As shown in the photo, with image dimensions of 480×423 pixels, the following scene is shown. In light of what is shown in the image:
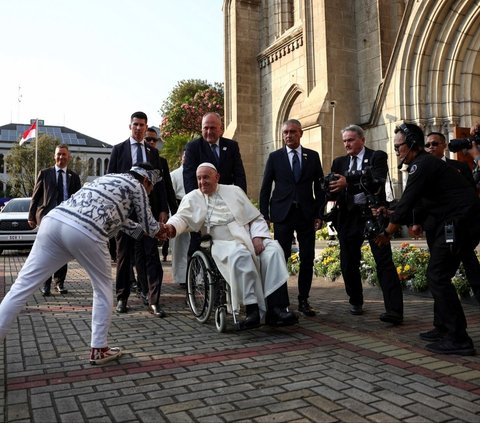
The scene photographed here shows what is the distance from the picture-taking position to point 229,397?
9.55 ft

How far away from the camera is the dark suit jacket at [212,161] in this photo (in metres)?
5.70

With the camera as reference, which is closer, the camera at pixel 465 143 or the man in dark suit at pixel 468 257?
the man in dark suit at pixel 468 257

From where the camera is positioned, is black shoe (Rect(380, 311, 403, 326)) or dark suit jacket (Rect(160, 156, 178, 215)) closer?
black shoe (Rect(380, 311, 403, 326))

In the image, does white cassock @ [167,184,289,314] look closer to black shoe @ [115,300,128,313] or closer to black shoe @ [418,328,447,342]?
black shoe @ [418,328,447,342]

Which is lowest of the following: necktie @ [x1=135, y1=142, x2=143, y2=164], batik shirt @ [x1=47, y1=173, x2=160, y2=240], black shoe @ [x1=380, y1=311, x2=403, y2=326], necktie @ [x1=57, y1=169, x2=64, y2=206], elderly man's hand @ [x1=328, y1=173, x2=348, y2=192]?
black shoe @ [x1=380, y1=311, x2=403, y2=326]

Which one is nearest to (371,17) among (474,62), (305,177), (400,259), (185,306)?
(474,62)

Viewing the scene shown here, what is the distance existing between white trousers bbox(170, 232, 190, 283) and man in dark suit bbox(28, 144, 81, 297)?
170 cm

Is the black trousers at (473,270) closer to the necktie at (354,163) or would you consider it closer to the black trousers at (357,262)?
the black trousers at (357,262)

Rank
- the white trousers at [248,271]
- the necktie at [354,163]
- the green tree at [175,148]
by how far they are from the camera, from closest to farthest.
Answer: the white trousers at [248,271], the necktie at [354,163], the green tree at [175,148]

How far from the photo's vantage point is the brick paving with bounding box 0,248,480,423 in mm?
2684

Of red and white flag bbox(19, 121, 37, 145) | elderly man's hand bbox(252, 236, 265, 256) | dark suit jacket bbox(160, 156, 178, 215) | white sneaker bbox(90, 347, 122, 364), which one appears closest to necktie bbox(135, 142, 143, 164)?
dark suit jacket bbox(160, 156, 178, 215)

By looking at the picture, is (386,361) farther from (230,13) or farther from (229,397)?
(230,13)

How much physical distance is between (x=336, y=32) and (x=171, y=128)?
75.7 feet

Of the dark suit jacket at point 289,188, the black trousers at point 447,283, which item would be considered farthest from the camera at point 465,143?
the dark suit jacket at point 289,188
